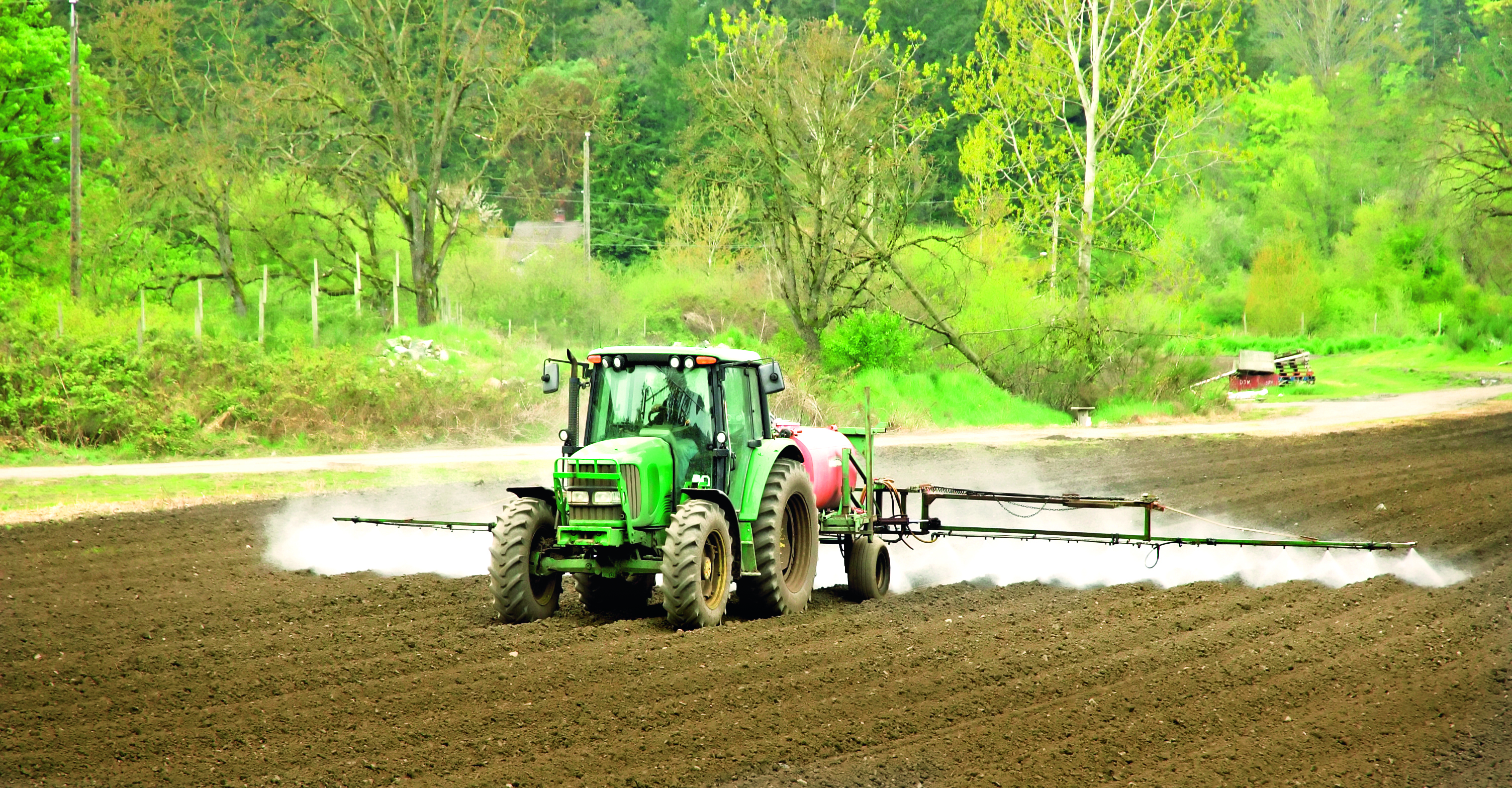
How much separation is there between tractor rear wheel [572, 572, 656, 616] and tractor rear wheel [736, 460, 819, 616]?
1.06 meters

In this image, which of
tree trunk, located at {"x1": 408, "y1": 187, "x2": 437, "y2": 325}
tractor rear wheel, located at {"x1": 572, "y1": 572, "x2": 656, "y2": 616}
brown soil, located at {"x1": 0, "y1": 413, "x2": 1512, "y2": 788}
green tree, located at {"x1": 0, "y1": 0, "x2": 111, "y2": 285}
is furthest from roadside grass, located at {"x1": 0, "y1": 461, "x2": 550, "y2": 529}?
green tree, located at {"x1": 0, "y1": 0, "x2": 111, "y2": 285}

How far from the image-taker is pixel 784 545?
11406 millimetres

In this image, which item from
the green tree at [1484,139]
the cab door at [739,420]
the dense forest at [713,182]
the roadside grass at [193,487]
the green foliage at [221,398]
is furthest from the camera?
the green tree at [1484,139]

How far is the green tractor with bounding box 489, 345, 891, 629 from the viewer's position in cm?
1005

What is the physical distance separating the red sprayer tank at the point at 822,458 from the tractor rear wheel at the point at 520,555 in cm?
250

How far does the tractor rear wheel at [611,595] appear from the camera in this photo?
1148 centimetres

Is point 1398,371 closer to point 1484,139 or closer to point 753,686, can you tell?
point 1484,139

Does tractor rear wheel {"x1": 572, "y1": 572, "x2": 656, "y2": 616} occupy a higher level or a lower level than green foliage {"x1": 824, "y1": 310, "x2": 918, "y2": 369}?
lower

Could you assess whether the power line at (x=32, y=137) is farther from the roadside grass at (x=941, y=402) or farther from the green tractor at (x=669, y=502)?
the green tractor at (x=669, y=502)

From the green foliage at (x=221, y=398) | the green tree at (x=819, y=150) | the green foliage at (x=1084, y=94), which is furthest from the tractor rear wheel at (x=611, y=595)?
the green foliage at (x=1084, y=94)

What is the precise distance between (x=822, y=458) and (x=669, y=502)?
225 centimetres

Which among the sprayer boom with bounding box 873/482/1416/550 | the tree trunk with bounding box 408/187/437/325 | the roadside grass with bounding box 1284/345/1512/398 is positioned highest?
the tree trunk with bounding box 408/187/437/325

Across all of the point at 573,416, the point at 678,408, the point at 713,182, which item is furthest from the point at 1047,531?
the point at 713,182

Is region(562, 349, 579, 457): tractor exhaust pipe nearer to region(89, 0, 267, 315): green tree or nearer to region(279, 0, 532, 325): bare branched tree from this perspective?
region(279, 0, 532, 325): bare branched tree
